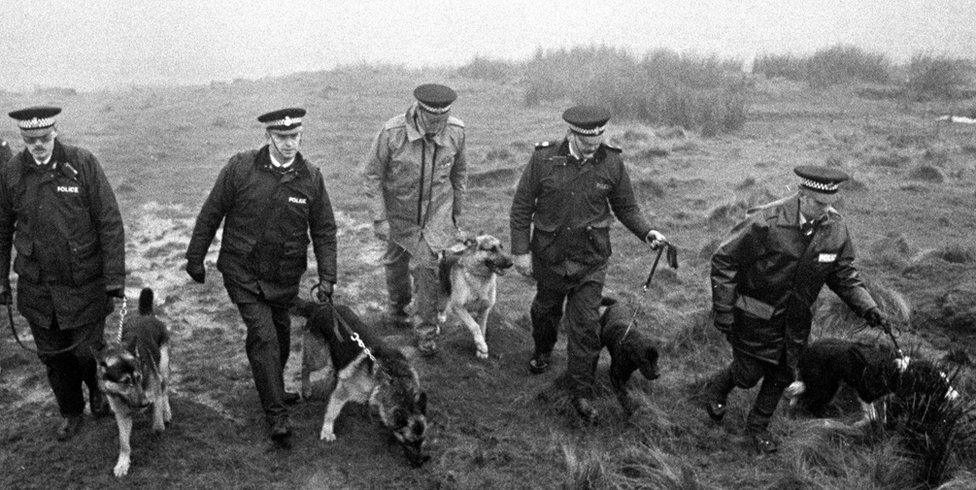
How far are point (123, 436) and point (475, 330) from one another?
9.43 feet

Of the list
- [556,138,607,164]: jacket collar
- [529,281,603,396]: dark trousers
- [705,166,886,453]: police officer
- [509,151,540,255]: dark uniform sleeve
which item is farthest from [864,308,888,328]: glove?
[509,151,540,255]: dark uniform sleeve

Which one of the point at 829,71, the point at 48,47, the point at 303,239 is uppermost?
the point at 303,239

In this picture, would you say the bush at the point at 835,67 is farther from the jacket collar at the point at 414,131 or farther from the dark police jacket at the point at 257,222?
the dark police jacket at the point at 257,222

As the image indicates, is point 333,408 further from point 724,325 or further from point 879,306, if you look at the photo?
point 879,306

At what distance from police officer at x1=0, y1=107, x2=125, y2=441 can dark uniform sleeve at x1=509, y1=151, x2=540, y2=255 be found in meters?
2.78

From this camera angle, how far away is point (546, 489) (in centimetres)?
442

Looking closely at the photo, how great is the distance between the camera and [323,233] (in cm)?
496

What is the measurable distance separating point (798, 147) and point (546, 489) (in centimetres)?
1098

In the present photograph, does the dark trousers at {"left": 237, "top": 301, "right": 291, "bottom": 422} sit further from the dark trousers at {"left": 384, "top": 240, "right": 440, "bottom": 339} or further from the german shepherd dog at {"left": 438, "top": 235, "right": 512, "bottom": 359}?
the german shepherd dog at {"left": 438, "top": 235, "right": 512, "bottom": 359}

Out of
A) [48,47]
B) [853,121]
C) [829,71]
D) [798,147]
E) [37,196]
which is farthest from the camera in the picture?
[48,47]

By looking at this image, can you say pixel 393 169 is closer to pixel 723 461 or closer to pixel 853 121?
pixel 723 461

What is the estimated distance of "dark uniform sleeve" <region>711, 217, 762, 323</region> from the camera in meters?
4.52

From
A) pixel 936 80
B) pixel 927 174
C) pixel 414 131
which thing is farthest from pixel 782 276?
pixel 936 80

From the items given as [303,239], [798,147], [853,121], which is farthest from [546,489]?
[853,121]
